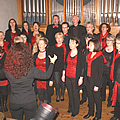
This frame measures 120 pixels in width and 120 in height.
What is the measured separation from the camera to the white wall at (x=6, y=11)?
16.6 feet

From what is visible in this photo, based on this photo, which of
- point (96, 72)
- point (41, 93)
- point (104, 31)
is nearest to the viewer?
point (96, 72)

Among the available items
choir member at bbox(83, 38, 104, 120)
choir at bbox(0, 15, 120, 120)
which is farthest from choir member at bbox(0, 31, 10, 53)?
choir member at bbox(83, 38, 104, 120)

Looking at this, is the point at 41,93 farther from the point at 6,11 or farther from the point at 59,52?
the point at 6,11

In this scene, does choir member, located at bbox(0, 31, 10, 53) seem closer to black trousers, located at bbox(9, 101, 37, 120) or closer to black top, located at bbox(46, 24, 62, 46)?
black top, located at bbox(46, 24, 62, 46)

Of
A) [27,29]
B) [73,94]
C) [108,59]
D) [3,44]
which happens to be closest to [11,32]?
[27,29]

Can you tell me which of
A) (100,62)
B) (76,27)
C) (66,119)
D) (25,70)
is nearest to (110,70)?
(100,62)

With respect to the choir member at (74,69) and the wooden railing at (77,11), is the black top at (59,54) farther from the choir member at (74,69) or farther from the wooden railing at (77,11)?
the wooden railing at (77,11)

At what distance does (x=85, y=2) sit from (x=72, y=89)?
3.92 metres

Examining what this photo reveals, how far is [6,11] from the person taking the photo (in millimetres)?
5340

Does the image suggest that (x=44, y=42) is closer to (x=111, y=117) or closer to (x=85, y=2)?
(x=111, y=117)

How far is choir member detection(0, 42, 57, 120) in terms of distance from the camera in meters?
1.71

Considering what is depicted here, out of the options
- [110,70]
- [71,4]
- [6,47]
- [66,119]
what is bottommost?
[66,119]

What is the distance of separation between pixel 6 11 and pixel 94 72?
3886mm

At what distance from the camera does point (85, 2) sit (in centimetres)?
585
